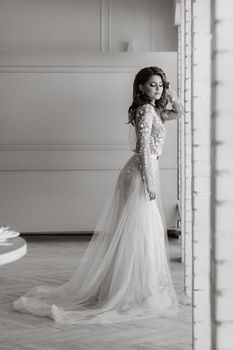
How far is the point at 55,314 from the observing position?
4.26 m

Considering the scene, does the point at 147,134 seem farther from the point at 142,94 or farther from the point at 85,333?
the point at 85,333

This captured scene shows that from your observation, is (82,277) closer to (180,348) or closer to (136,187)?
(136,187)

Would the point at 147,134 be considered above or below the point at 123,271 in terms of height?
above

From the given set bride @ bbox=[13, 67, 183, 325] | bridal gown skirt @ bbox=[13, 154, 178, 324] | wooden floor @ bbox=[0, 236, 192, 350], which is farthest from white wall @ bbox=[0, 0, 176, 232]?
bridal gown skirt @ bbox=[13, 154, 178, 324]

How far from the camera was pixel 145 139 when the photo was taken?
475 centimetres

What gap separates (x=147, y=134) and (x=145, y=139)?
4 centimetres

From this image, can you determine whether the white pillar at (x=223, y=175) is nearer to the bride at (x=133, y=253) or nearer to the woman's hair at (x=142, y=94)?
the bride at (x=133, y=253)

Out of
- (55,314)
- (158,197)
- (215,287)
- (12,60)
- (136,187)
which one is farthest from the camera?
(12,60)

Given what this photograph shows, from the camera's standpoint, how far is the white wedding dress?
4.50 meters

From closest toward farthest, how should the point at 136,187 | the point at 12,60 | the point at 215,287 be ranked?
the point at 215,287, the point at 136,187, the point at 12,60

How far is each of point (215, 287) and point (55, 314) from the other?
109 inches

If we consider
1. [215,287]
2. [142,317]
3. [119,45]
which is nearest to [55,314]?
[142,317]

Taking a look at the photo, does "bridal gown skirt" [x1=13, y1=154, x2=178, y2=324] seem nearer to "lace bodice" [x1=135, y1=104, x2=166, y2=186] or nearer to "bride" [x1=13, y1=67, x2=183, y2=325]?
"bride" [x1=13, y1=67, x2=183, y2=325]

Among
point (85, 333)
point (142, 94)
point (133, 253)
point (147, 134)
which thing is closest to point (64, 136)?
point (142, 94)
